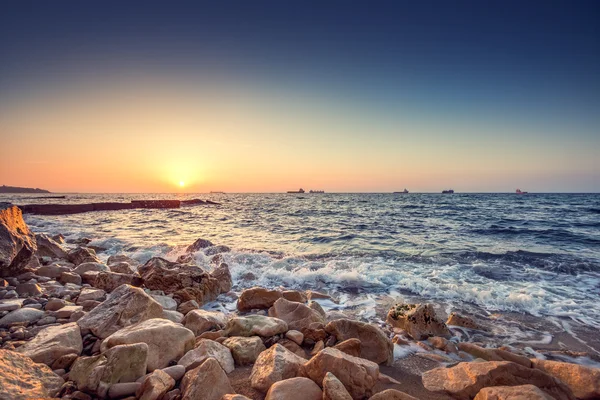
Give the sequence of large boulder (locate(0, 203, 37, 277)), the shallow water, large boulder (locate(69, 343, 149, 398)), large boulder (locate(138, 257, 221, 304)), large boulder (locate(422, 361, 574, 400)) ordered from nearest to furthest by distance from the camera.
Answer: large boulder (locate(69, 343, 149, 398)), large boulder (locate(422, 361, 574, 400)), large boulder (locate(0, 203, 37, 277)), large boulder (locate(138, 257, 221, 304)), the shallow water

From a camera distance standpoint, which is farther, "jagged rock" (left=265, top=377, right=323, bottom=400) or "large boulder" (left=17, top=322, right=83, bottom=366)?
"large boulder" (left=17, top=322, right=83, bottom=366)

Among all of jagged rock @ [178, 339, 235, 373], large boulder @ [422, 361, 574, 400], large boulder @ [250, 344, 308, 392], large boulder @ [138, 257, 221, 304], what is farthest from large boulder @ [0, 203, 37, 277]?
large boulder @ [422, 361, 574, 400]

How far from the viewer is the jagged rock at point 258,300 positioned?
18.2ft

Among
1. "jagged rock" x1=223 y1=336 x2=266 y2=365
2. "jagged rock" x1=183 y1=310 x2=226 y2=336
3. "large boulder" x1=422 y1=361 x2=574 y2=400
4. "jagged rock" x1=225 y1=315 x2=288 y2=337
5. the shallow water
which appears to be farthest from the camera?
the shallow water

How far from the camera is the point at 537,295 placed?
647cm

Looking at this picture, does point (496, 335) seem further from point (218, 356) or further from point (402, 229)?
point (402, 229)

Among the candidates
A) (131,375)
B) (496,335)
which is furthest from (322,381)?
(496,335)

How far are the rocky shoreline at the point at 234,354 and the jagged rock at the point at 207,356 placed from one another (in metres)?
0.01

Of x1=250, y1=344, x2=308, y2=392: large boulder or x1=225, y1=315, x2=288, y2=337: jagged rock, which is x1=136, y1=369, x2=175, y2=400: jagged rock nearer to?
x1=250, y1=344, x2=308, y2=392: large boulder

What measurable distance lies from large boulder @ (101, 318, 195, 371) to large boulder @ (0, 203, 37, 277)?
344 centimetres

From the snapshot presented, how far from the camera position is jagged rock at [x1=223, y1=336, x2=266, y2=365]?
3.36 meters

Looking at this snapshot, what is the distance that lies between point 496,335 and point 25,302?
Answer: 720cm

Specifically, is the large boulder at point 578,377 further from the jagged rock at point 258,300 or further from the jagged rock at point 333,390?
the jagged rock at point 258,300

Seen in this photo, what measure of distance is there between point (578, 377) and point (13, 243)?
8.09m
